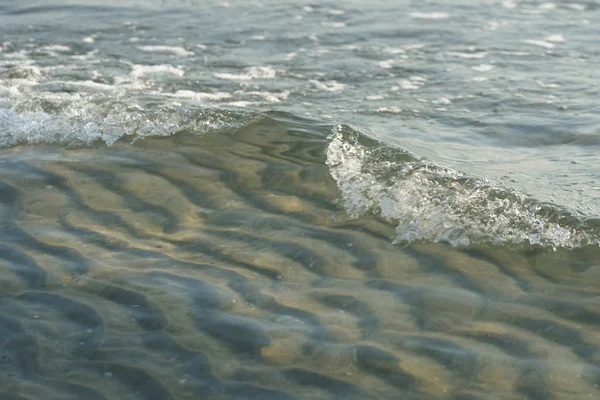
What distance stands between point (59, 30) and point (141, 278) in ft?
20.4

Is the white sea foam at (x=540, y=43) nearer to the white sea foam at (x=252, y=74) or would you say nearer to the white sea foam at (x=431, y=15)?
the white sea foam at (x=431, y=15)

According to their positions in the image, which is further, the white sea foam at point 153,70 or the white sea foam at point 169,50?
the white sea foam at point 169,50

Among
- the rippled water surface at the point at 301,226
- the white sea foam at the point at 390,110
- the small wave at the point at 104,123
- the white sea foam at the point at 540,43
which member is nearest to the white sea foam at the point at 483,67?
the rippled water surface at the point at 301,226

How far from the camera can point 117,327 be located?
3.24 m

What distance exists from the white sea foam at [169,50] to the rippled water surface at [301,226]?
25 centimetres

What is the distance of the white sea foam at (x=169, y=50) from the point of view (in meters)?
8.12

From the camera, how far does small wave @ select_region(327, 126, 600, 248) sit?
4.08 meters

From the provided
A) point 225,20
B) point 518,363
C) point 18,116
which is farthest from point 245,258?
point 225,20

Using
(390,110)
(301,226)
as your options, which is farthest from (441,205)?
(390,110)

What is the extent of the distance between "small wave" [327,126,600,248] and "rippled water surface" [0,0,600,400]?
0.01m

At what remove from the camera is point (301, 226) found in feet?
13.8

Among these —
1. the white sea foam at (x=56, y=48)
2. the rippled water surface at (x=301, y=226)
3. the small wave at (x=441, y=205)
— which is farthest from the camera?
the white sea foam at (x=56, y=48)

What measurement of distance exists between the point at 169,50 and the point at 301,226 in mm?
4538

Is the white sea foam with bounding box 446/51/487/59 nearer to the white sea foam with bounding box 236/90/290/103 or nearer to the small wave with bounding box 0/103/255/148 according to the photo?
the white sea foam with bounding box 236/90/290/103
